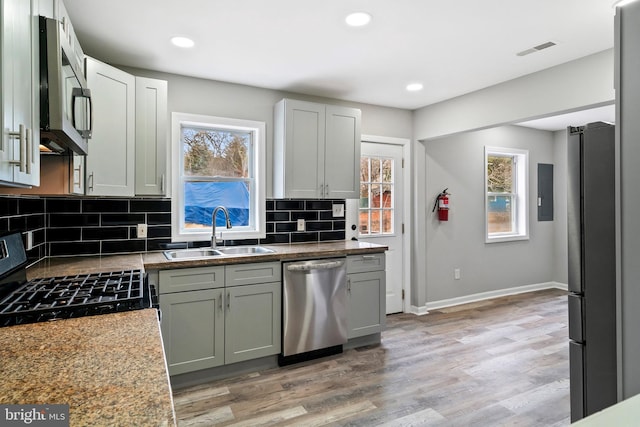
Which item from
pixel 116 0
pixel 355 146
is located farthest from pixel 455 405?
pixel 116 0

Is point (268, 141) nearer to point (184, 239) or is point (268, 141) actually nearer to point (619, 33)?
point (184, 239)

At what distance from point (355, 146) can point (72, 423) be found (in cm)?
333

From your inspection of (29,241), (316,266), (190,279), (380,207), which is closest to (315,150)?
(316,266)

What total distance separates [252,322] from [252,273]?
38 centimetres

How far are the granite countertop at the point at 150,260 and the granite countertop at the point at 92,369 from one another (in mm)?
1048

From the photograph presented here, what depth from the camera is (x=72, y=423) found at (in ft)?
2.28

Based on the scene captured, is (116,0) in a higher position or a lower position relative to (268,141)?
higher

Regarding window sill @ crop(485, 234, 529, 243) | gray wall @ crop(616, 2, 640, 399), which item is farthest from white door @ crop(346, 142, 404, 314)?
gray wall @ crop(616, 2, 640, 399)

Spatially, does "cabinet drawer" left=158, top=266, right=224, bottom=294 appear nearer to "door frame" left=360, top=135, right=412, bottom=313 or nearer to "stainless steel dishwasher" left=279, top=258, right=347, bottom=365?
"stainless steel dishwasher" left=279, top=258, right=347, bottom=365

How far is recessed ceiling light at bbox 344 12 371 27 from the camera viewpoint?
2.23 metres

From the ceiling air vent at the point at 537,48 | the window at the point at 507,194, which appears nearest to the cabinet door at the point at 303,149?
the ceiling air vent at the point at 537,48

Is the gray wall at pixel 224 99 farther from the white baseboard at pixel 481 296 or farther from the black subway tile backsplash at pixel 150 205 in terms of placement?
the white baseboard at pixel 481 296

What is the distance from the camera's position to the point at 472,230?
16.4 feet

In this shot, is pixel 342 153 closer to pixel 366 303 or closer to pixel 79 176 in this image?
pixel 366 303
